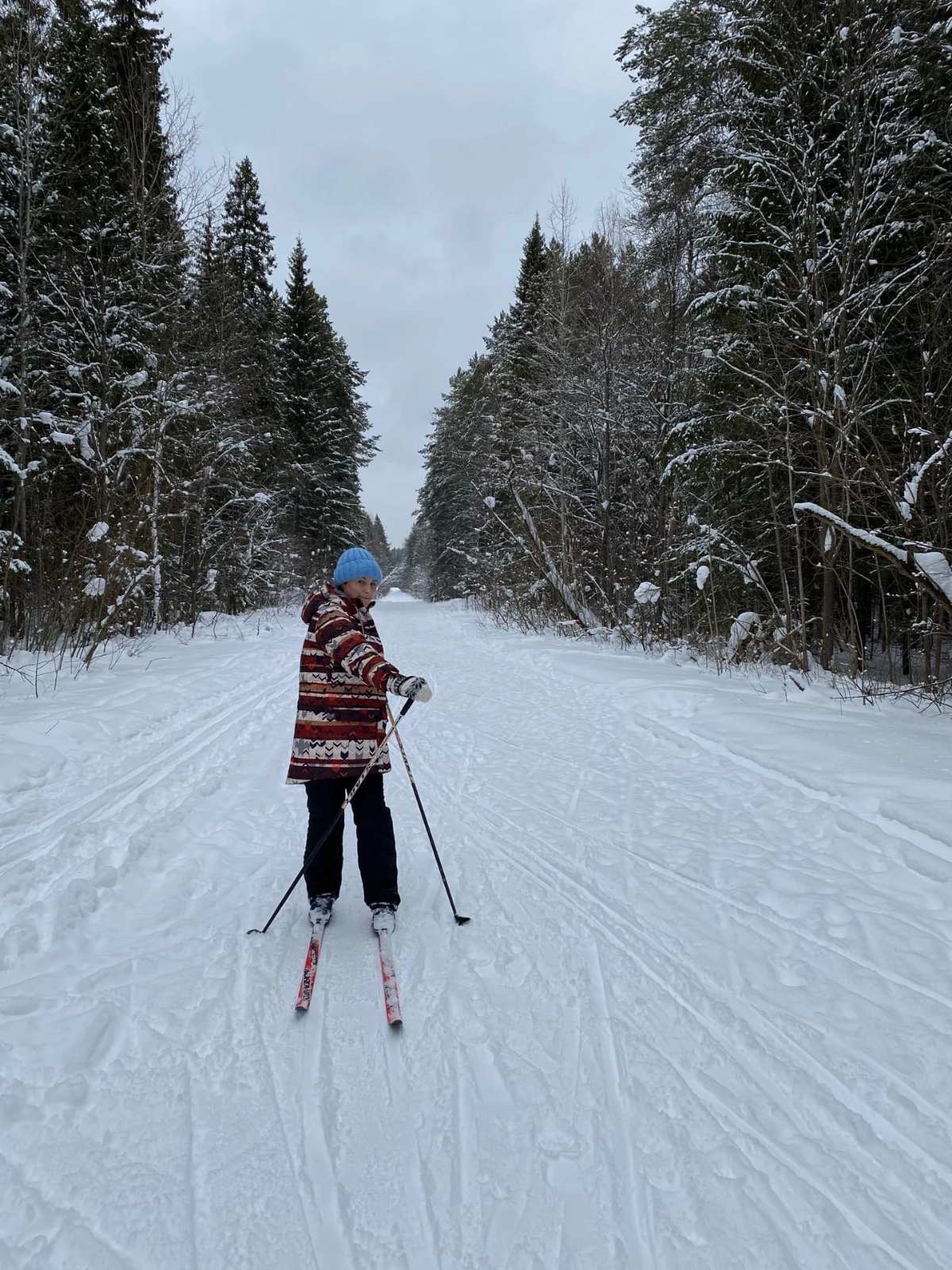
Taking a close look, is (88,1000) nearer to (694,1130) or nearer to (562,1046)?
(562,1046)

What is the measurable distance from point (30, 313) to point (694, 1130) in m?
13.7

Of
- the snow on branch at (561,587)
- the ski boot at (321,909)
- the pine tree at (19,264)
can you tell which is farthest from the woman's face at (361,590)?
the snow on branch at (561,587)

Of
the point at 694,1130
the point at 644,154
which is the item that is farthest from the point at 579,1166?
the point at 644,154

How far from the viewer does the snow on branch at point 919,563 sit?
565 centimetres

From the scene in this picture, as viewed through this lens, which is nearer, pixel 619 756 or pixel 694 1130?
pixel 694 1130

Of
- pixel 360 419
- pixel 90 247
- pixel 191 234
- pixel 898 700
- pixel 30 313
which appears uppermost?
pixel 360 419

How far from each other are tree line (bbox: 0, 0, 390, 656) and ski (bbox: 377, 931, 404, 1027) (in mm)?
7464

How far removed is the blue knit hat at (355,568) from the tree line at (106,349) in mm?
6598

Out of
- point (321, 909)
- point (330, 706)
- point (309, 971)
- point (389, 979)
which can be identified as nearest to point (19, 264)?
point (330, 706)

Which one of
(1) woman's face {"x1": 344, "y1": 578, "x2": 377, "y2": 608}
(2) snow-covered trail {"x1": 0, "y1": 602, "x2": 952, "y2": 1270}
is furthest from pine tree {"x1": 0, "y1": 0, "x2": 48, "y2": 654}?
(1) woman's face {"x1": 344, "y1": 578, "x2": 377, "y2": 608}

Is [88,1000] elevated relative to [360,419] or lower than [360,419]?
lower

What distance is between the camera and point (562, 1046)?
239cm

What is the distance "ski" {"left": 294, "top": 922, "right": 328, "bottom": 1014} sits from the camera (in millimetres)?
2617

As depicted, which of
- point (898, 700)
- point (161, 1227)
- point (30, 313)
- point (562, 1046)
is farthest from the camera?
point (30, 313)
